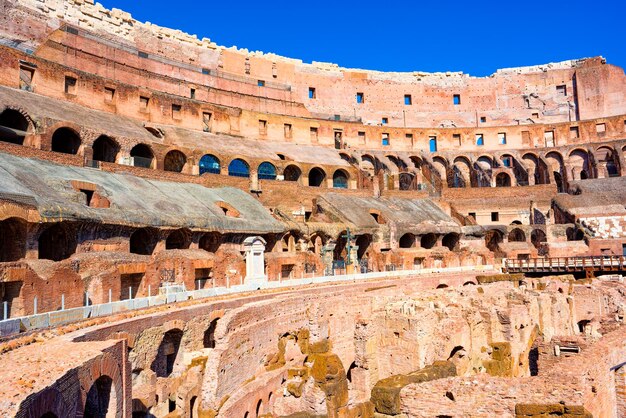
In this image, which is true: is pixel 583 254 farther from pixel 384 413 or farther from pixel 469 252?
pixel 384 413

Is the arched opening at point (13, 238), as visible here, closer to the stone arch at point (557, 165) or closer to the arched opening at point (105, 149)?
the arched opening at point (105, 149)

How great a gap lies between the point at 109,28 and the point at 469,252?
37.4 m

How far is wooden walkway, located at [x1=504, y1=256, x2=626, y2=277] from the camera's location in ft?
108

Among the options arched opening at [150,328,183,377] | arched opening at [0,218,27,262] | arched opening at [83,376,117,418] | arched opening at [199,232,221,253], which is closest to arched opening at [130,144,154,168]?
arched opening at [199,232,221,253]

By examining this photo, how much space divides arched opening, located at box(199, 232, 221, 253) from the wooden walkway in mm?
20758

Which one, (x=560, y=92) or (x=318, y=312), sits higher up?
(x=560, y=92)

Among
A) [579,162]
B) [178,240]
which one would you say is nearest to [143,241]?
[178,240]

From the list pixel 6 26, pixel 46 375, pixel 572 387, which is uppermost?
pixel 6 26

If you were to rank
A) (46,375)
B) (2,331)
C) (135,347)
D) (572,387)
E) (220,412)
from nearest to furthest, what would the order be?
(46,375) → (572,387) → (2,331) → (220,412) → (135,347)

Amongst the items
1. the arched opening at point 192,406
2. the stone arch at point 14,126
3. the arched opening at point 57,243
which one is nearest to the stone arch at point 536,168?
the stone arch at point 14,126

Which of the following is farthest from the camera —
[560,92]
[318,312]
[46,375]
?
[560,92]

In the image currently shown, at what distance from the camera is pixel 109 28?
47688mm

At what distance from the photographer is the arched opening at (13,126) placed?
2956 cm

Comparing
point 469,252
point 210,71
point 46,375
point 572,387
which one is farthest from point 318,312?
point 210,71
